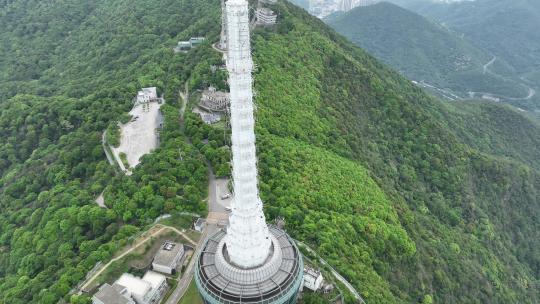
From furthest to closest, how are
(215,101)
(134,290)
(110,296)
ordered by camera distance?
(215,101) < (134,290) < (110,296)

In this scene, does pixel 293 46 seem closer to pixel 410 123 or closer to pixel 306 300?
pixel 410 123

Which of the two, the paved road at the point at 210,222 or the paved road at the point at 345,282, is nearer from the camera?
the paved road at the point at 210,222

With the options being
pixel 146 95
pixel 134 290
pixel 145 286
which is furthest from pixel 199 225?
pixel 146 95

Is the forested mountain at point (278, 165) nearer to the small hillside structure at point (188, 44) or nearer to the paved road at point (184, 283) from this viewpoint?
the small hillside structure at point (188, 44)

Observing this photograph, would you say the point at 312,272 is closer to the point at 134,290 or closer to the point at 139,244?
the point at 134,290

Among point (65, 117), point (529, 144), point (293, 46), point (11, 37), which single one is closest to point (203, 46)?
point (293, 46)

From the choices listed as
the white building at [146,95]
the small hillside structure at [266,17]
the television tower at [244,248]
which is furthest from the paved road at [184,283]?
the small hillside structure at [266,17]
